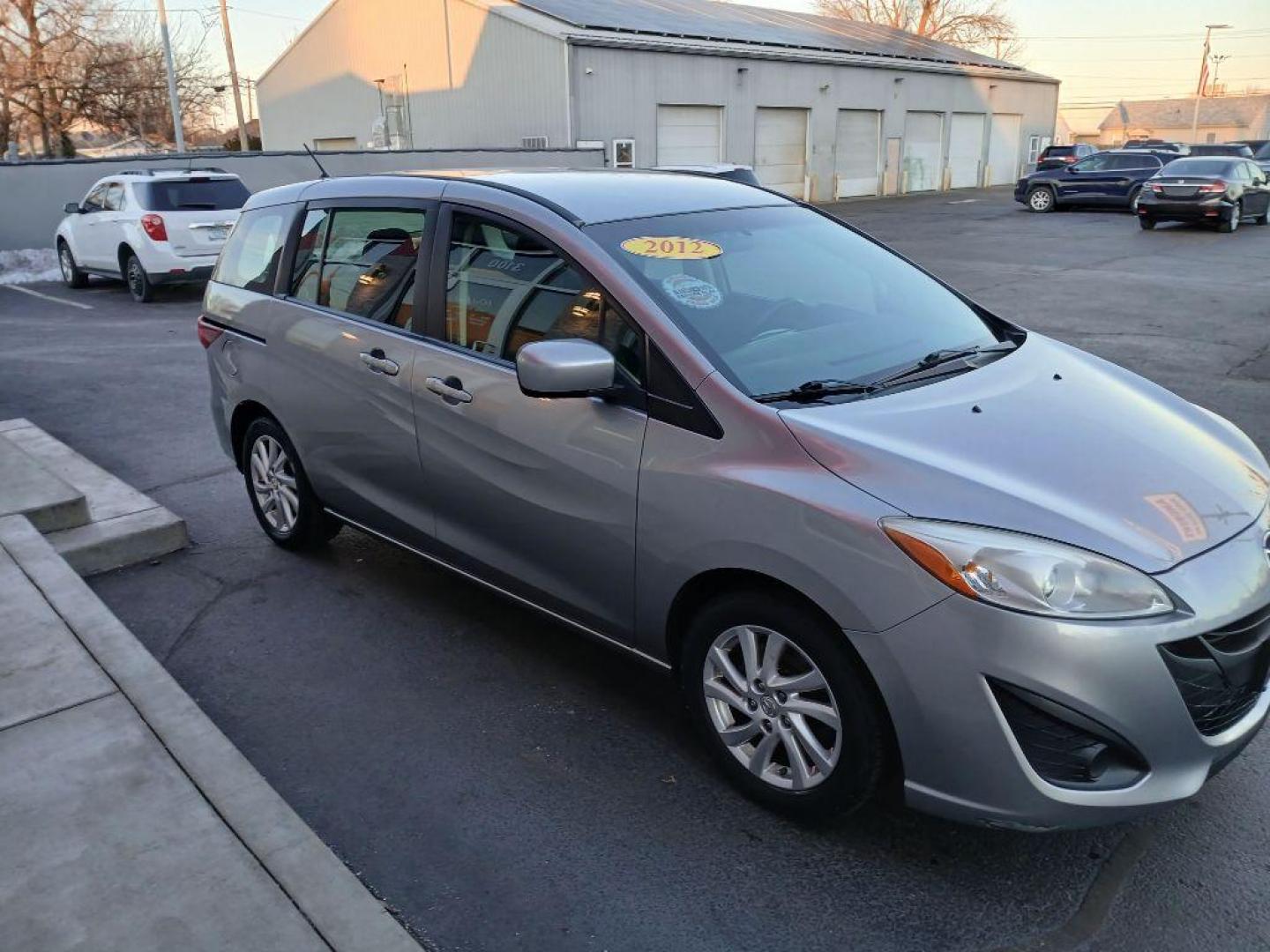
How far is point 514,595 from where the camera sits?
3.79 metres

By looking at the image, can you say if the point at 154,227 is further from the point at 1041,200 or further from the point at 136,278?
the point at 1041,200

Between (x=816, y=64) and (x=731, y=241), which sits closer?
(x=731, y=241)

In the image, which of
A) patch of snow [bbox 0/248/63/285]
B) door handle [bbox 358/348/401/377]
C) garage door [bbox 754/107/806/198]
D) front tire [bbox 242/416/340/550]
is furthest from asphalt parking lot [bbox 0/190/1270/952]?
garage door [bbox 754/107/806/198]

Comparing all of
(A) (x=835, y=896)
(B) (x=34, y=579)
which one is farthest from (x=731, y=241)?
(B) (x=34, y=579)

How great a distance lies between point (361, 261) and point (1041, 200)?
2766 centimetres

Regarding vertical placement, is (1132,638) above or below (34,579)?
above

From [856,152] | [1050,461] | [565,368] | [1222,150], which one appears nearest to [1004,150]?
[1222,150]

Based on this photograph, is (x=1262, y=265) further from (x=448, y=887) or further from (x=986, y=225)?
(x=448, y=887)

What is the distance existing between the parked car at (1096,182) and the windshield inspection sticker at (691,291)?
2720 cm

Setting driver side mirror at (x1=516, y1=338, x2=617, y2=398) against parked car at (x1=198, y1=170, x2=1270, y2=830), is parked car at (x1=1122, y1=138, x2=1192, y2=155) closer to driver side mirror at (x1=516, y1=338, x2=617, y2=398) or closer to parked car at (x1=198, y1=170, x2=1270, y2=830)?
parked car at (x1=198, y1=170, x2=1270, y2=830)

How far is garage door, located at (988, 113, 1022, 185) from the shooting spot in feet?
137

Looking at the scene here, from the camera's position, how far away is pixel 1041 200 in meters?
28.3

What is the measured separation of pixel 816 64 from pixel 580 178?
3062cm

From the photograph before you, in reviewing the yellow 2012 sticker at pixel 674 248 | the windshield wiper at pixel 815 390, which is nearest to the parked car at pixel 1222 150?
the yellow 2012 sticker at pixel 674 248
